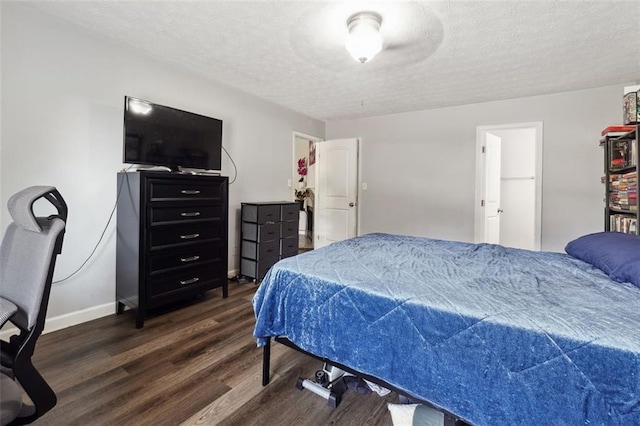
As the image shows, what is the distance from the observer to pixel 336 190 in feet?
16.5

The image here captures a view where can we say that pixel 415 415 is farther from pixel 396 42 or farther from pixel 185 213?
pixel 396 42

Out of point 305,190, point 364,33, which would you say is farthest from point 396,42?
point 305,190

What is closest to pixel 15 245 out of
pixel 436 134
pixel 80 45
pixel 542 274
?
pixel 80 45

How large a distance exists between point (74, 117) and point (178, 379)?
2146 mm

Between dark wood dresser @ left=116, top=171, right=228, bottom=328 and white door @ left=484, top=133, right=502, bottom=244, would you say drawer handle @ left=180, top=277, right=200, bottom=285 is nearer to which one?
dark wood dresser @ left=116, top=171, right=228, bottom=328

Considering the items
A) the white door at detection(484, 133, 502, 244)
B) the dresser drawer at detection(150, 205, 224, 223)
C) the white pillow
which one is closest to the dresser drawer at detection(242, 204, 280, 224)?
the dresser drawer at detection(150, 205, 224, 223)

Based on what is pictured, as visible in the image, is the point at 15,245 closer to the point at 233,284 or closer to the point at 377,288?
the point at 377,288

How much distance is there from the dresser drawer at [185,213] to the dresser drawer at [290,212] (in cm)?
101

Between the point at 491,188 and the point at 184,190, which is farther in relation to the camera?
the point at 491,188

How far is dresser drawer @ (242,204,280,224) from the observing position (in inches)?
136

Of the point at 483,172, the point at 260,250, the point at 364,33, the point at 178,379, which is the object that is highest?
the point at 364,33

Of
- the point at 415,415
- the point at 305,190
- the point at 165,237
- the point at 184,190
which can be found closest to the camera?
the point at 415,415

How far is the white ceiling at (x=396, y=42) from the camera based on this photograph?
1989 millimetres

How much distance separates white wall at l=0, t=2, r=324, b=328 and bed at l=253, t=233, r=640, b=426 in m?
1.80
